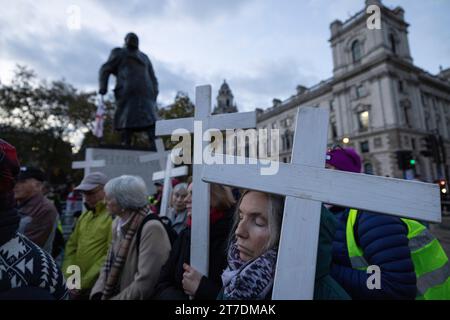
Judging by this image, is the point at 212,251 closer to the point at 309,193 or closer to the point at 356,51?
the point at 309,193

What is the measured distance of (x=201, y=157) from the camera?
1604 mm

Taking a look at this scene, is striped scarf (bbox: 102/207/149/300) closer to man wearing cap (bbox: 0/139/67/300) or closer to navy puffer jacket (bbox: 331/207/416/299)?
man wearing cap (bbox: 0/139/67/300)

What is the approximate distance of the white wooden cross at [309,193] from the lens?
0.93m

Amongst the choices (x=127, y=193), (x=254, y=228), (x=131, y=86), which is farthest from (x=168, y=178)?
(x=131, y=86)

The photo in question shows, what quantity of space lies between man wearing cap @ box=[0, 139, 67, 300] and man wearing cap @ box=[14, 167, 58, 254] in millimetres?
1879

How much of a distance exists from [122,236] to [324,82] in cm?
4194

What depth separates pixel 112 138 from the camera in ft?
66.0

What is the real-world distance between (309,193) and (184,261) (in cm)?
112

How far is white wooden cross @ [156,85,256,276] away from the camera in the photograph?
65.3 inches

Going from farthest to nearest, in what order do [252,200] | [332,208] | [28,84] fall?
[28,84]
[332,208]
[252,200]

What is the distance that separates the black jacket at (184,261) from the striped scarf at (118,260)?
0.42m

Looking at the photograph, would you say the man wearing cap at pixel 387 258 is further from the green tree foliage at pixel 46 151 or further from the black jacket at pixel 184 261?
the green tree foliage at pixel 46 151
